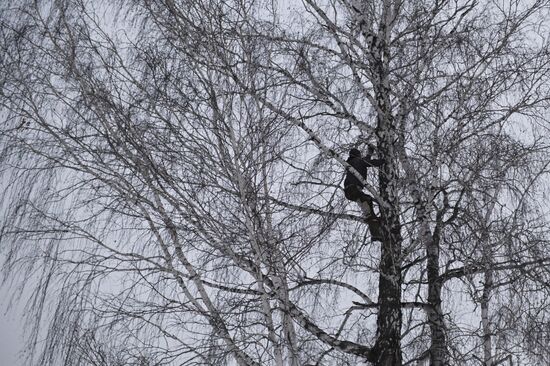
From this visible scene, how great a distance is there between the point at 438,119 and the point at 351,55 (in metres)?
1.06

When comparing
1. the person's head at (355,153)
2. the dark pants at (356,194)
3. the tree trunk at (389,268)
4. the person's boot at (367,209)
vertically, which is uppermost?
the person's head at (355,153)

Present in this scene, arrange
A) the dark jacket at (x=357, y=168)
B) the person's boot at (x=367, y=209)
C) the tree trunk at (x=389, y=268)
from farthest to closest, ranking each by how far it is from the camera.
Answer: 1. the person's boot at (x=367, y=209)
2. the dark jacket at (x=357, y=168)
3. the tree trunk at (x=389, y=268)

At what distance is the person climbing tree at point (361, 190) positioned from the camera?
576 cm

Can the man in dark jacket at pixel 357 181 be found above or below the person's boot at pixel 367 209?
above

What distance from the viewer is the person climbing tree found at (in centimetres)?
576

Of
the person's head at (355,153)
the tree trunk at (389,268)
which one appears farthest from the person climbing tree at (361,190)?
the tree trunk at (389,268)

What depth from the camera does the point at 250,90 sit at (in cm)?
468

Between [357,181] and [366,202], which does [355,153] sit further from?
[366,202]

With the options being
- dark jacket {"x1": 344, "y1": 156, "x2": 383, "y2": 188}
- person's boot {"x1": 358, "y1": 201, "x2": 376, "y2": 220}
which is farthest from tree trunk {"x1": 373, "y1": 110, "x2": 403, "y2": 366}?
person's boot {"x1": 358, "y1": 201, "x2": 376, "y2": 220}

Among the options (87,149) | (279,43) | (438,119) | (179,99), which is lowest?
(87,149)

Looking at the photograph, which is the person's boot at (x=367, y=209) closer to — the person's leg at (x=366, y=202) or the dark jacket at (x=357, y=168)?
the person's leg at (x=366, y=202)

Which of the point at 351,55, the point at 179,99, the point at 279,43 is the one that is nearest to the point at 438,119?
the point at 351,55

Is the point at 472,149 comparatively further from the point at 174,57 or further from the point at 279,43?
the point at 174,57

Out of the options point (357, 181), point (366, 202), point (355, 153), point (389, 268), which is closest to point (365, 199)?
point (366, 202)
